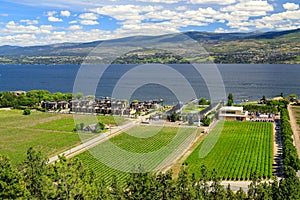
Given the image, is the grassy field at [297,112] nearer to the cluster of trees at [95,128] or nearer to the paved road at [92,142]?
the paved road at [92,142]

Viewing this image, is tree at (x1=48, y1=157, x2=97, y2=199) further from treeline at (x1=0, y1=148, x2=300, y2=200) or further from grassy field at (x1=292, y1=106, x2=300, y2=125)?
grassy field at (x1=292, y1=106, x2=300, y2=125)

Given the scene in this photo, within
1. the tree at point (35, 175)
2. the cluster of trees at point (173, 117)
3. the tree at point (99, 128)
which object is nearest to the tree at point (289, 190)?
the tree at point (35, 175)

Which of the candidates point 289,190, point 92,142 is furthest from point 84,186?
point 92,142

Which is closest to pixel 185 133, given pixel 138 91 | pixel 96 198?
pixel 96 198

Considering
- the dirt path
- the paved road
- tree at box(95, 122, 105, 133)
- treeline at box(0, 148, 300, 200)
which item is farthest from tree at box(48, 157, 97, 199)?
tree at box(95, 122, 105, 133)

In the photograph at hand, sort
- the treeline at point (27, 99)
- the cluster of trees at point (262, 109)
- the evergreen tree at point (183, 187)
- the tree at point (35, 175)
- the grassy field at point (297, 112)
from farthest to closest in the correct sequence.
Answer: the treeline at point (27, 99)
the cluster of trees at point (262, 109)
the grassy field at point (297, 112)
the evergreen tree at point (183, 187)
the tree at point (35, 175)
